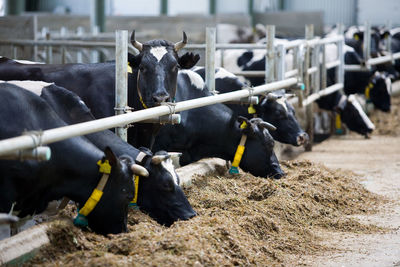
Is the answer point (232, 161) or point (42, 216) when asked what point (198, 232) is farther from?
point (232, 161)

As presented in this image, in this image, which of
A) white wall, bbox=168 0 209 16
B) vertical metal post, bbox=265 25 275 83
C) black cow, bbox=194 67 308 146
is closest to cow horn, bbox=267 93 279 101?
black cow, bbox=194 67 308 146

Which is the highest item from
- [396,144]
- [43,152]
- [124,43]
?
[124,43]

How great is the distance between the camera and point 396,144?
39.7 ft

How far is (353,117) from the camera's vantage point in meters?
12.5

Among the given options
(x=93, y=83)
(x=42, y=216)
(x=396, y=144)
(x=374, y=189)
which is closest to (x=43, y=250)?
(x=42, y=216)

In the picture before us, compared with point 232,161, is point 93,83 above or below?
above

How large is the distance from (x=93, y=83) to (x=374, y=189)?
352cm

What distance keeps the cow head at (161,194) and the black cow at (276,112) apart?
378cm

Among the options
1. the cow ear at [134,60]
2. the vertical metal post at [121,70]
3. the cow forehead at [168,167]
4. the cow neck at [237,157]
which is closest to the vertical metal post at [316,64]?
the cow neck at [237,157]

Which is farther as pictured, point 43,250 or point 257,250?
point 257,250

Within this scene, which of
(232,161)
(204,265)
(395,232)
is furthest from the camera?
(232,161)

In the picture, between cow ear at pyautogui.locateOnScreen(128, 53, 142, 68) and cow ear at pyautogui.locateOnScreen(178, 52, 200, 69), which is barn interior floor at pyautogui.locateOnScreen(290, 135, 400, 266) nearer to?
Answer: cow ear at pyautogui.locateOnScreen(178, 52, 200, 69)

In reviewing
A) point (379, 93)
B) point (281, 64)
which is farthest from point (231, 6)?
point (281, 64)

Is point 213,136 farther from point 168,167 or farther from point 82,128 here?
point 82,128
